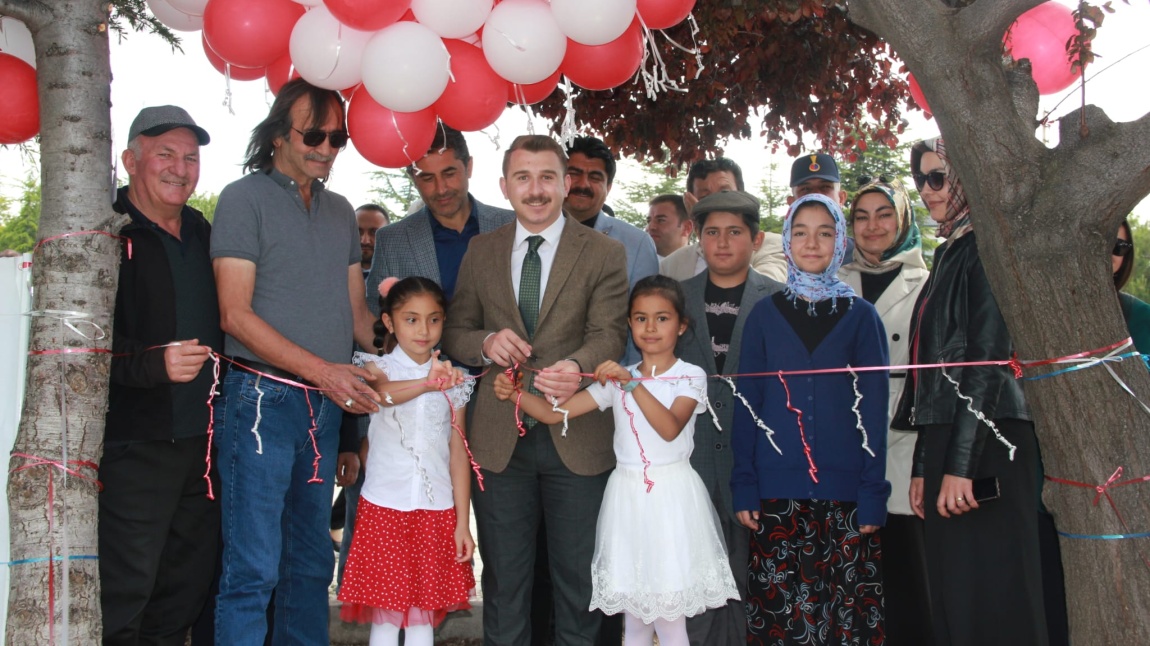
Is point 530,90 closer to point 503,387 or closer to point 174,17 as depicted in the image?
point 503,387

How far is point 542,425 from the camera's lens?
3.94 meters

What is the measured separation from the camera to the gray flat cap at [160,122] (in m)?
3.72

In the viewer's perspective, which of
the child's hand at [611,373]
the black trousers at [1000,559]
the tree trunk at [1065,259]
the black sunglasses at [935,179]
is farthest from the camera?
the black sunglasses at [935,179]

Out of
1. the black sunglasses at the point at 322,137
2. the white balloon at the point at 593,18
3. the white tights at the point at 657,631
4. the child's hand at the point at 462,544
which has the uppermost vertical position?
the white balloon at the point at 593,18

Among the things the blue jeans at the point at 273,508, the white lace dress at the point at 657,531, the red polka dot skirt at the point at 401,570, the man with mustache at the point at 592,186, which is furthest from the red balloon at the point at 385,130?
the red polka dot skirt at the point at 401,570

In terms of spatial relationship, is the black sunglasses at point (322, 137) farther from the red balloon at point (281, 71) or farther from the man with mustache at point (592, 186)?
the man with mustache at point (592, 186)

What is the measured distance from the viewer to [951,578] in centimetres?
347

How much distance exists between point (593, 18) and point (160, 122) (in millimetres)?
1752

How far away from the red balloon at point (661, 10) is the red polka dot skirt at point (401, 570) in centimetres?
223

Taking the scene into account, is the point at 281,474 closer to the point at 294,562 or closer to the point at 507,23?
the point at 294,562

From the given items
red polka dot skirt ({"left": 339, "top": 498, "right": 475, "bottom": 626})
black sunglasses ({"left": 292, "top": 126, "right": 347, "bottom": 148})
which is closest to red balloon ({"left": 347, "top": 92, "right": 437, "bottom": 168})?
black sunglasses ({"left": 292, "top": 126, "right": 347, "bottom": 148})

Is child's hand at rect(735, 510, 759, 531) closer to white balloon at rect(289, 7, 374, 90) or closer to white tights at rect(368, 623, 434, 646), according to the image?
white tights at rect(368, 623, 434, 646)

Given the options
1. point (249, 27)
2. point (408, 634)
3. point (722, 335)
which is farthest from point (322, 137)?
point (408, 634)

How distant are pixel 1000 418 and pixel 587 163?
8.83 ft
